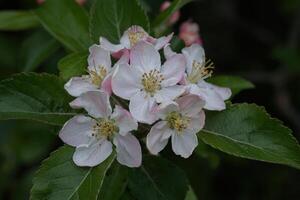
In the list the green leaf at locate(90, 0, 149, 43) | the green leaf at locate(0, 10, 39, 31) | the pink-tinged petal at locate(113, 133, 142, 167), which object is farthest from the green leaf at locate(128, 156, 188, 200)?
the green leaf at locate(0, 10, 39, 31)

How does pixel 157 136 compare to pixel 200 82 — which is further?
pixel 200 82

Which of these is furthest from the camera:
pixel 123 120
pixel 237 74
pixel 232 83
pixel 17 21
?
pixel 237 74

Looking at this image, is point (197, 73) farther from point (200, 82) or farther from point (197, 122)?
point (197, 122)

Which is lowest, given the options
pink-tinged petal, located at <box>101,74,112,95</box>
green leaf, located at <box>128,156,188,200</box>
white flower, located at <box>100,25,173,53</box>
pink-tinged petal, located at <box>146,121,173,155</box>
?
green leaf, located at <box>128,156,188,200</box>

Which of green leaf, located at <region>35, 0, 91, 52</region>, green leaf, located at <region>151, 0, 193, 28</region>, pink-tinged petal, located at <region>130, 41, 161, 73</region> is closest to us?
pink-tinged petal, located at <region>130, 41, 161, 73</region>

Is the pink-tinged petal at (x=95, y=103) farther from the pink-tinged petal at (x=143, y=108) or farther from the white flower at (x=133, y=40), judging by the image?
the white flower at (x=133, y=40)

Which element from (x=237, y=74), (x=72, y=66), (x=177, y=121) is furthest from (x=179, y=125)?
(x=237, y=74)

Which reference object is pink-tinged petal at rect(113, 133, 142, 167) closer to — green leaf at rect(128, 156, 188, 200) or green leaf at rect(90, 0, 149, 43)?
green leaf at rect(128, 156, 188, 200)

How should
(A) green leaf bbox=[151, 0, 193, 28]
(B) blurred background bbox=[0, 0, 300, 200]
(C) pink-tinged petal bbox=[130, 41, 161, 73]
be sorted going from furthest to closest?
1. (B) blurred background bbox=[0, 0, 300, 200]
2. (A) green leaf bbox=[151, 0, 193, 28]
3. (C) pink-tinged petal bbox=[130, 41, 161, 73]
